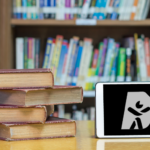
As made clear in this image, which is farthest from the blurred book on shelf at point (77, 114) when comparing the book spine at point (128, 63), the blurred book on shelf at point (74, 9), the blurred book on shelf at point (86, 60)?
the blurred book on shelf at point (74, 9)

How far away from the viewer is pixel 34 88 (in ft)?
2.13

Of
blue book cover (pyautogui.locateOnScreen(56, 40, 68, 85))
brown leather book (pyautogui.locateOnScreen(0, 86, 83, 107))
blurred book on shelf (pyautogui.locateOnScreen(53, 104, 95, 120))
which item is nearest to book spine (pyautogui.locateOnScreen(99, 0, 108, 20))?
blue book cover (pyautogui.locateOnScreen(56, 40, 68, 85))

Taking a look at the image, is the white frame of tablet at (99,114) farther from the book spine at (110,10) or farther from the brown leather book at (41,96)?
the book spine at (110,10)

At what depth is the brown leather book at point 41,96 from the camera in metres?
0.64

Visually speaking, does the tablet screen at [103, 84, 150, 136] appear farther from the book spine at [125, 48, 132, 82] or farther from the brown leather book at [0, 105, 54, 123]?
the book spine at [125, 48, 132, 82]

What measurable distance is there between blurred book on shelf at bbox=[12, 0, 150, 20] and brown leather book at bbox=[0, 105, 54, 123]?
108 centimetres

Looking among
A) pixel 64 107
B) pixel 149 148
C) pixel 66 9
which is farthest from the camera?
pixel 64 107

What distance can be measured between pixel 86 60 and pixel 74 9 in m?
0.31

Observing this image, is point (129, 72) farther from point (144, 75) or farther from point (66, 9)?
point (66, 9)

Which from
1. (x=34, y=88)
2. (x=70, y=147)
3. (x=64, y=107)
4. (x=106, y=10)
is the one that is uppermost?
(x=106, y=10)

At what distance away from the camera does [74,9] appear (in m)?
1.67

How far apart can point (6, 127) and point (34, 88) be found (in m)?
0.11

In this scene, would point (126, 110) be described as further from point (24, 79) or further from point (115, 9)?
point (115, 9)

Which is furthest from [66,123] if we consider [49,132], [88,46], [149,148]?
[88,46]
